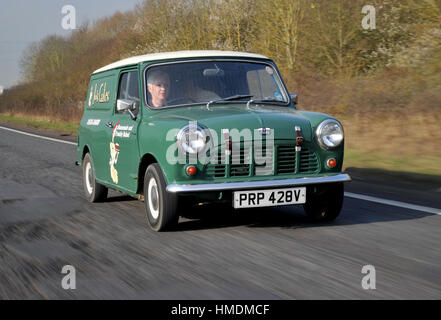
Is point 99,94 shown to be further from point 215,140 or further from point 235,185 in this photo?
point 235,185

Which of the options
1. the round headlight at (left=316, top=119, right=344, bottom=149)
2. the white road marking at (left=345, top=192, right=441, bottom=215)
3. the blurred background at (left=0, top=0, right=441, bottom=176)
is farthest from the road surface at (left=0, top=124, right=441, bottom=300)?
the blurred background at (left=0, top=0, right=441, bottom=176)

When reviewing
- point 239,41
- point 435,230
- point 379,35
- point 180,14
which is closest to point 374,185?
point 435,230

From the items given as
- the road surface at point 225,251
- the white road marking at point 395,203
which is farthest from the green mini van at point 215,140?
the white road marking at point 395,203

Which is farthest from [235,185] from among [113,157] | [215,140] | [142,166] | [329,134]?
[113,157]

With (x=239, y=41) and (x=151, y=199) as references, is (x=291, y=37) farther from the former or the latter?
(x=151, y=199)

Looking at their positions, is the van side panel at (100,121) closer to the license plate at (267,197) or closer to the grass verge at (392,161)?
the license plate at (267,197)

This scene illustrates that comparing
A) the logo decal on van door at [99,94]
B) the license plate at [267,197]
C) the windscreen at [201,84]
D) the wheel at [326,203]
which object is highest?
the windscreen at [201,84]

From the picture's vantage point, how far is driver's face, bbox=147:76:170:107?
20.9 ft

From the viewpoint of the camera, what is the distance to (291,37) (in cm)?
2225

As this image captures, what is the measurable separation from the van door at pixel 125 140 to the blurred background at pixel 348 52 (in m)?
5.20

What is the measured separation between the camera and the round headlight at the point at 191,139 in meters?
5.32

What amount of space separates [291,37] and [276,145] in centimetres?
1743

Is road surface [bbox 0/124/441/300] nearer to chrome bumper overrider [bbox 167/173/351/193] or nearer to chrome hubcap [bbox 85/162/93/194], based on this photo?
chrome hubcap [bbox 85/162/93/194]

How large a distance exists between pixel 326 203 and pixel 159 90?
6.97ft
